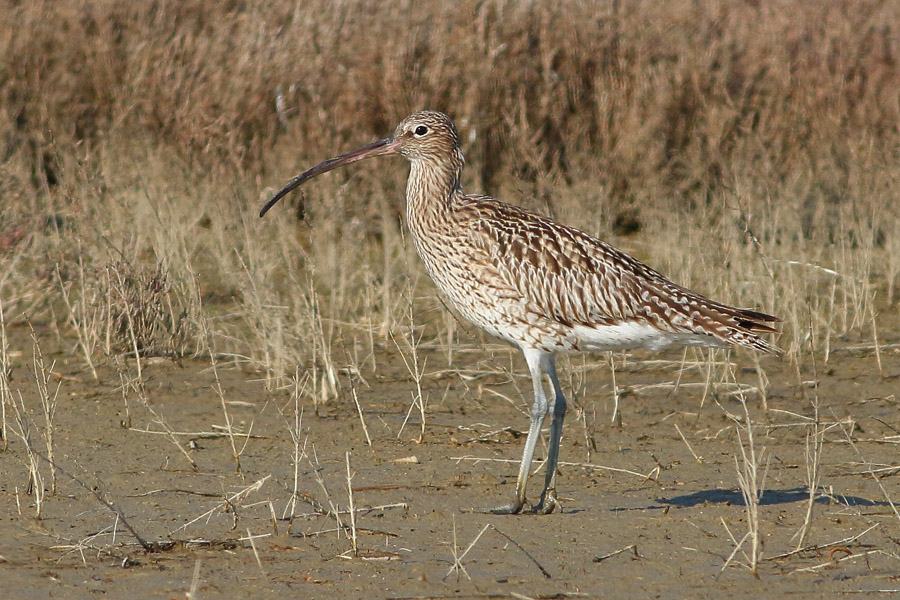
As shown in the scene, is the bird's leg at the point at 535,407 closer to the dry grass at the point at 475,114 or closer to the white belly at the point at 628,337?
the white belly at the point at 628,337

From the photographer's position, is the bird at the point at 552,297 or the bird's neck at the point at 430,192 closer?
the bird at the point at 552,297

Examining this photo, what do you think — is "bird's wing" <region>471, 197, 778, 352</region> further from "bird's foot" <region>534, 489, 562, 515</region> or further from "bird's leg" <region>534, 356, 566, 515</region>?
"bird's foot" <region>534, 489, 562, 515</region>

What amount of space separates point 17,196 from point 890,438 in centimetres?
596

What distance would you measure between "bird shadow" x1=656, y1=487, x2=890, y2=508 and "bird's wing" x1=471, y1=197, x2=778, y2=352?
0.63 metres

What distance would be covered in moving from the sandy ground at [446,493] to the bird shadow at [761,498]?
13 mm

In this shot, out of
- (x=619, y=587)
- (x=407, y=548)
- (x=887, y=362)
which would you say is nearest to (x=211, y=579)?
(x=407, y=548)

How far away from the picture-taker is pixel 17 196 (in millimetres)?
9008

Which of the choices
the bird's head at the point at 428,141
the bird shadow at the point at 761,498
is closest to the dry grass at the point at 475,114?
the bird's head at the point at 428,141

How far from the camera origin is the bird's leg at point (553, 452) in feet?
17.3

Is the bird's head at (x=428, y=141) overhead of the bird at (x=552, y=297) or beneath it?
overhead

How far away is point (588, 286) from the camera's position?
5652mm

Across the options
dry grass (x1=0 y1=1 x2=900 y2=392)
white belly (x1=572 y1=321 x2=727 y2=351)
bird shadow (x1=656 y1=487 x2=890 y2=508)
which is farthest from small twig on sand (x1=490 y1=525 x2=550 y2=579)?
dry grass (x1=0 y1=1 x2=900 y2=392)

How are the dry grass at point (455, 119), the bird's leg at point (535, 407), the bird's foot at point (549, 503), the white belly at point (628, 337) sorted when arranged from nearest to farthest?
1. the bird's foot at point (549, 503)
2. the bird's leg at point (535, 407)
3. the white belly at point (628, 337)
4. the dry grass at point (455, 119)

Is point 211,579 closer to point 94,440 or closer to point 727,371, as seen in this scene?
point 94,440
